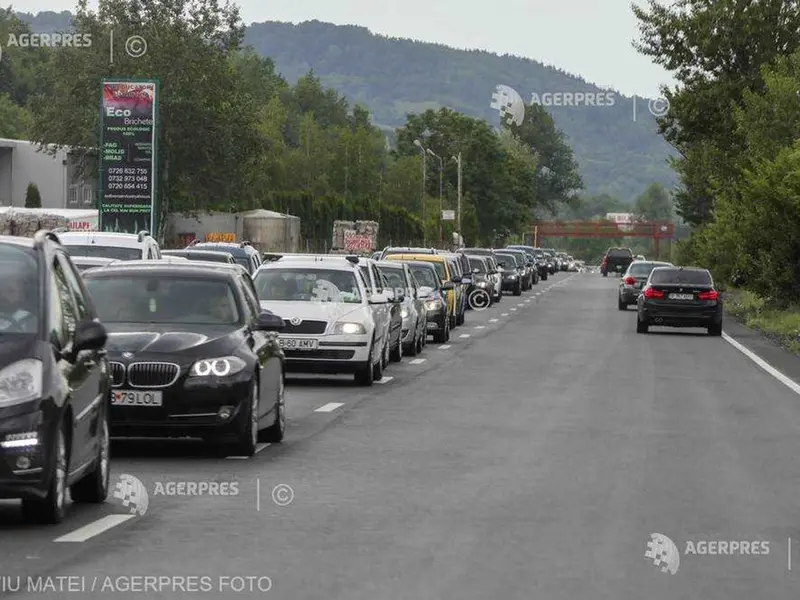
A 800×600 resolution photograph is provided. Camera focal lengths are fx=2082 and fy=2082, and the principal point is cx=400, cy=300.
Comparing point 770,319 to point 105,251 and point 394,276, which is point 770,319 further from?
point 105,251

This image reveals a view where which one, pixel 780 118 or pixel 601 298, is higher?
pixel 780 118

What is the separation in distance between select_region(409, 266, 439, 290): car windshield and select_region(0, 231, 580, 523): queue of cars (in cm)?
1050

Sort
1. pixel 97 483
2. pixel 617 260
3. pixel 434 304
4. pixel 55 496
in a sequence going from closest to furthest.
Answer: pixel 55 496
pixel 97 483
pixel 434 304
pixel 617 260

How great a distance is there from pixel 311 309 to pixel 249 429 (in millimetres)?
9030

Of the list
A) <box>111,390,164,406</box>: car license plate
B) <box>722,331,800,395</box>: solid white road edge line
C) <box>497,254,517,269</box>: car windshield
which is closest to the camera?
<box>111,390,164,406</box>: car license plate

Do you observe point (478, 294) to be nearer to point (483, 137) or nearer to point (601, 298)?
point (601, 298)

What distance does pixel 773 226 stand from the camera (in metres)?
45.6

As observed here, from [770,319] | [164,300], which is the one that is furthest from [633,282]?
[164,300]

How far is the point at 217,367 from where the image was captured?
15047 millimetres

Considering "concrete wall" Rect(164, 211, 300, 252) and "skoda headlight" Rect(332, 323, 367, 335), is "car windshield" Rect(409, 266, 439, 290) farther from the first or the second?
"concrete wall" Rect(164, 211, 300, 252)

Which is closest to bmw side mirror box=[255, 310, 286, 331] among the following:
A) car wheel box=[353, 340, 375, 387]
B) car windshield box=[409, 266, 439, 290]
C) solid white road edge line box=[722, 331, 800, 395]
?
car wheel box=[353, 340, 375, 387]

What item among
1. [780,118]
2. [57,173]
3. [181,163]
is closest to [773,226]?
[780,118]

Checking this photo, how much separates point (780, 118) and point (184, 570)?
46.8 metres

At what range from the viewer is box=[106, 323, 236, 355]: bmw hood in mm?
15062
